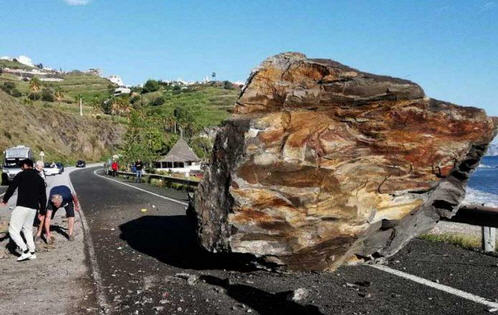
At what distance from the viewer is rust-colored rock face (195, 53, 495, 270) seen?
7234mm

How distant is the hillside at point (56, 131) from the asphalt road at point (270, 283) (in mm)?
72255

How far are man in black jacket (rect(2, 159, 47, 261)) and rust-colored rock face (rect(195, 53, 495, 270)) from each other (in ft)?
12.5

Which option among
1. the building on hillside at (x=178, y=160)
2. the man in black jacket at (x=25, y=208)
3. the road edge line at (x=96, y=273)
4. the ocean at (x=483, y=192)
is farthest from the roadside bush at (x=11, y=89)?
the man in black jacket at (x=25, y=208)

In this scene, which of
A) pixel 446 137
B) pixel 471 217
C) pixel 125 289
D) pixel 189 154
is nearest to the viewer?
A: pixel 125 289

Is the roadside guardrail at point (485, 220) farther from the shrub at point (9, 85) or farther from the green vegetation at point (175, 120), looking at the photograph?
the shrub at point (9, 85)

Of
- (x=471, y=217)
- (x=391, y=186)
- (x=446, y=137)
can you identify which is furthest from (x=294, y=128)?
(x=471, y=217)

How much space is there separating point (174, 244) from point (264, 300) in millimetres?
4656

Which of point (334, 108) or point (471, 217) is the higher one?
point (334, 108)

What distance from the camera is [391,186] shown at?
24.1ft

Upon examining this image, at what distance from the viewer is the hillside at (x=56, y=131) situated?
8175 cm

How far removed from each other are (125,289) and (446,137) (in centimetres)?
529

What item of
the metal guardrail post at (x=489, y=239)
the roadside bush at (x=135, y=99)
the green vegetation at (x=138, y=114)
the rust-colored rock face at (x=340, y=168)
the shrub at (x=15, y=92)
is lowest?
the metal guardrail post at (x=489, y=239)

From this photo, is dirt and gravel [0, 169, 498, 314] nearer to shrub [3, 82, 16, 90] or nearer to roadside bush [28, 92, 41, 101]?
roadside bush [28, 92, 41, 101]

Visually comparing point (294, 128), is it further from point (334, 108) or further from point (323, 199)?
point (323, 199)
